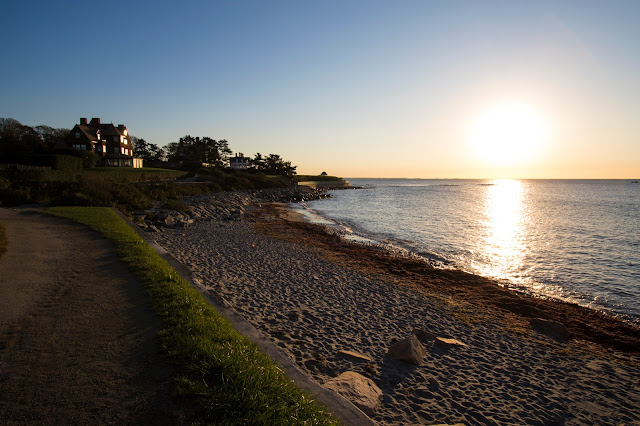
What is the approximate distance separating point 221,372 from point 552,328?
9.71 metres

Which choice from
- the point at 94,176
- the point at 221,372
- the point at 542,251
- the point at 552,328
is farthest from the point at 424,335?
the point at 94,176

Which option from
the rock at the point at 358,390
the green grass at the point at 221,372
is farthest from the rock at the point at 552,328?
the green grass at the point at 221,372

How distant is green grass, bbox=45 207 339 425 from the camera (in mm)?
3914

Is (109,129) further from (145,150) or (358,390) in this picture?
(358,390)

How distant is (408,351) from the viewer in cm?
714

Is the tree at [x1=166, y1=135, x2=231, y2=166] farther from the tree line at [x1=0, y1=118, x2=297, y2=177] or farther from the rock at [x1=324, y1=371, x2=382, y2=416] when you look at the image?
the rock at [x1=324, y1=371, x2=382, y2=416]

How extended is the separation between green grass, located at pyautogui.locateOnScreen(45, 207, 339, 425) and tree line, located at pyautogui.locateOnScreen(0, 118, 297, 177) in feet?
190

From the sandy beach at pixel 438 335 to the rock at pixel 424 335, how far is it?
2.4 inches

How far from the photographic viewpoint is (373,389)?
19.1ft

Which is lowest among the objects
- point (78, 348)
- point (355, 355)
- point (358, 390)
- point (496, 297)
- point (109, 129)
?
point (496, 297)

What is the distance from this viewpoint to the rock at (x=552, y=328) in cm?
938

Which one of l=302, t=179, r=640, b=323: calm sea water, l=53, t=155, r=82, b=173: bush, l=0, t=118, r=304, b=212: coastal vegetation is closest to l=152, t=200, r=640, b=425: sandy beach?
l=302, t=179, r=640, b=323: calm sea water

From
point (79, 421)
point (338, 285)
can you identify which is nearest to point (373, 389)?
point (79, 421)

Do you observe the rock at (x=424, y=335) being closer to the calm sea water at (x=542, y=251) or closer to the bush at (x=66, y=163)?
the calm sea water at (x=542, y=251)
